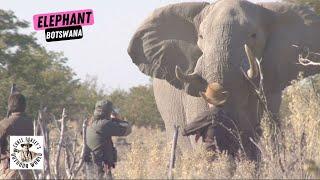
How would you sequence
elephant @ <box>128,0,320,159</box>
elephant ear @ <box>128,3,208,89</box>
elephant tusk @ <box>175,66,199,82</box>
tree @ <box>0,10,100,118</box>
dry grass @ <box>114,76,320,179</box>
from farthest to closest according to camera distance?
tree @ <box>0,10,100,118</box> → elephant ear @ <box>128,3,208,89</box> → elephant tusk @ <box>175,66,199,82</box> → elephant @ <box>128,0,320,159</box> → dry grass @ <box>114,76,320,179</box>

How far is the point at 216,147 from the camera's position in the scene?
991 cm

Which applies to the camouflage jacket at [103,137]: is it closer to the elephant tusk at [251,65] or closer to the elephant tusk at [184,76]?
the elephant tusk at [184,76]

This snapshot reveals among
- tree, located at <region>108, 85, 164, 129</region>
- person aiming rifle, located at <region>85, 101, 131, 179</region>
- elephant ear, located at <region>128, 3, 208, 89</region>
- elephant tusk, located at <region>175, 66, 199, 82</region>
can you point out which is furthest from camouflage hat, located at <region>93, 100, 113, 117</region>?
tree, located at <region>108, 85, 164, 129</region>

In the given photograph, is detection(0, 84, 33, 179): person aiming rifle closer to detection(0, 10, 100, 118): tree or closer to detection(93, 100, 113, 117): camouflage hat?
detection(93, 100, 113, 117): camouflage hat

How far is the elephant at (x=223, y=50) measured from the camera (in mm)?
11750

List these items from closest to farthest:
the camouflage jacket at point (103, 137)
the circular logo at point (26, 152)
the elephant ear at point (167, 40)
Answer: the circular logo at point (26, 152) < the camouflage jacket at point (103, 137) < the elephant ear at point (167, 40)

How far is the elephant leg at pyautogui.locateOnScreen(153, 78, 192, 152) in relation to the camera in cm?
1405

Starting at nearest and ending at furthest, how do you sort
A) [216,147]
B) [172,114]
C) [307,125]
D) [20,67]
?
[307,125]
[216,147]
[172,114]
[20,67]

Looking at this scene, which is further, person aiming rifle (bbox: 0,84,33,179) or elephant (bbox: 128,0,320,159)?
elephant (bbox: 128,0,320,159)

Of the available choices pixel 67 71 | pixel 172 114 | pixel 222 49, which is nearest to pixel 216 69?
pixel 222 49

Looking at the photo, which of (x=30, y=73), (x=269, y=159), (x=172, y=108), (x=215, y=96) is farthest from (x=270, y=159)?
(x=30, y=73)

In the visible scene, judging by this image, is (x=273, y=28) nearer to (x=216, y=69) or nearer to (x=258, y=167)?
(x=216, y=69)

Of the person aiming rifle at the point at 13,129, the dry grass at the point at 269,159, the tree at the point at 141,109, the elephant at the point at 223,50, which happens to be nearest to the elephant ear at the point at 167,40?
the elephant at the point at 223,50

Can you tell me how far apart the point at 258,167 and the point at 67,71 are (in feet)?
89.1
